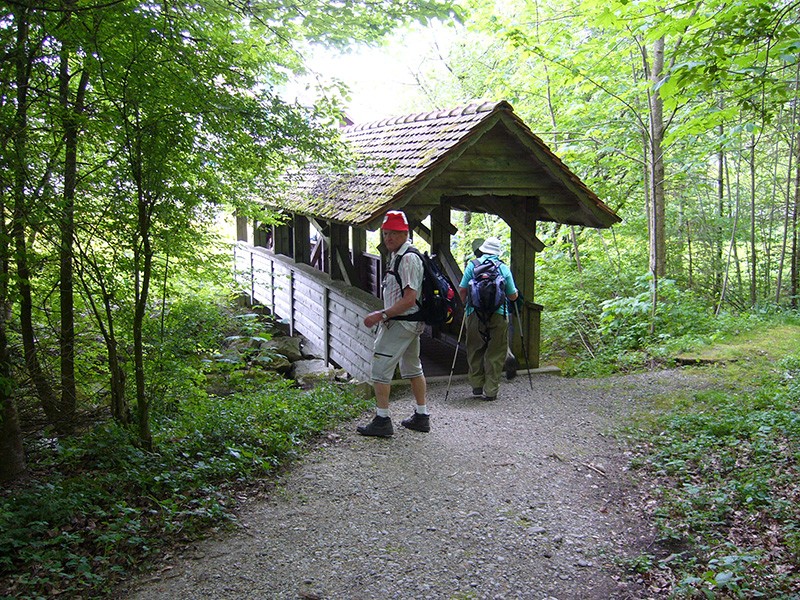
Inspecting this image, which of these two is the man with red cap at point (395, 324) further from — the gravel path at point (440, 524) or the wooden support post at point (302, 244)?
the wooden support post at point (302, 244)

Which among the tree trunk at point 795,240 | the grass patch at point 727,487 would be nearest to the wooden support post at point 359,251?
the grass patch at point 727,487

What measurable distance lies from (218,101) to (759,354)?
886 centimetres

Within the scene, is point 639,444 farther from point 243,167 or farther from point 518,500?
point 243,167

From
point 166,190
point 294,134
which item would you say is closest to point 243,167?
point 294,134

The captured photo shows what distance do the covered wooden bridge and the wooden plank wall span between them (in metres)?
0.03

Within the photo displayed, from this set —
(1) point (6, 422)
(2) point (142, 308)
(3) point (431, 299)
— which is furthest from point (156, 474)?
(3) point (431, 299)

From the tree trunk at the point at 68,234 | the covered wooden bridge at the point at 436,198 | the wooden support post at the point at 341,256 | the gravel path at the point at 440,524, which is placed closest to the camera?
the gravel path at the point at 440,524

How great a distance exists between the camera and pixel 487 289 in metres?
7.69

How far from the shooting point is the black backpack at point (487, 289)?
768 cm

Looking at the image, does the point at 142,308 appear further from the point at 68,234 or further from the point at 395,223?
the point at 395,223

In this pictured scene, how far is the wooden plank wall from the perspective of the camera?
956 cm

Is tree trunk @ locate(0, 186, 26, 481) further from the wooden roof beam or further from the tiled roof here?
the wooden roof beam

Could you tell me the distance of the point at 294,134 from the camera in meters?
6.20

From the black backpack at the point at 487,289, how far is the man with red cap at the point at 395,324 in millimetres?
1705
